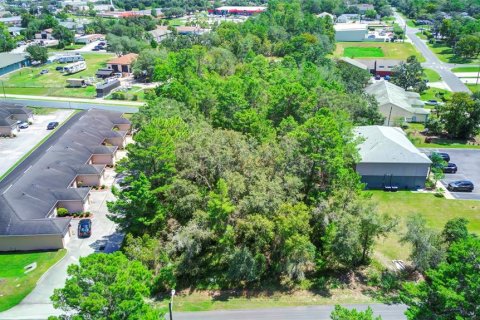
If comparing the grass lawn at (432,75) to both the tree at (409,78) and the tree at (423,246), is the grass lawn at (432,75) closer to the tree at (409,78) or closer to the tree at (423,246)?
the tree at (409,78)

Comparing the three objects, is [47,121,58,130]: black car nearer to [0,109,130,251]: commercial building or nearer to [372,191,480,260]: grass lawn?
[0,109,130,251]: commercial building

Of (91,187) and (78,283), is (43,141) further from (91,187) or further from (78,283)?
(78,283)

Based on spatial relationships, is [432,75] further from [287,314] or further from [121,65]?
[287,314]

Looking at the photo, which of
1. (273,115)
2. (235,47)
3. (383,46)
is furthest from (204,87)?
(383,46)

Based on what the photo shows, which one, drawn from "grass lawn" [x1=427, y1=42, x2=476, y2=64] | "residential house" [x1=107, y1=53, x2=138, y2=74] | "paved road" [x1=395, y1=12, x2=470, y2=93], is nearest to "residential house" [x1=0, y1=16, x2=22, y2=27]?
"residential house" [x1=107, y1=53, x2=138, y2=74]

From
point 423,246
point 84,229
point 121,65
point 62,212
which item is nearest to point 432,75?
point 121,65

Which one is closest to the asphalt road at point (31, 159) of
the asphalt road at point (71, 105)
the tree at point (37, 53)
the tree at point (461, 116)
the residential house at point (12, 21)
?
the asphalt road at point (71, 105)
